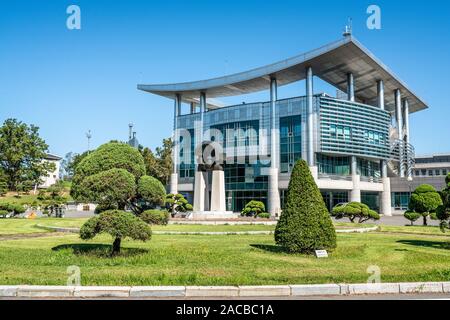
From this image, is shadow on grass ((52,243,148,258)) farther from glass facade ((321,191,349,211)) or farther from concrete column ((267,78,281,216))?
glass facade ((321,191,349,211))

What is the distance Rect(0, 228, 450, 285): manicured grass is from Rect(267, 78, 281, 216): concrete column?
4085 centimetres

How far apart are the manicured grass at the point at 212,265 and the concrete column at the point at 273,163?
4085 centimetres

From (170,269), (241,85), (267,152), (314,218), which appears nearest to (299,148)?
(267,152)

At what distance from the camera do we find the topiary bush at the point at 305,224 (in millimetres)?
12273

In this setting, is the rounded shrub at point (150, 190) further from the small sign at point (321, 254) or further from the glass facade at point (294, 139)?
the glass facade at point (294, 139)

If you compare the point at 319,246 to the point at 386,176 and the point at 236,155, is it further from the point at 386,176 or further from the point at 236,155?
the point at 386,176

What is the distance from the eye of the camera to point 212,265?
10.6m

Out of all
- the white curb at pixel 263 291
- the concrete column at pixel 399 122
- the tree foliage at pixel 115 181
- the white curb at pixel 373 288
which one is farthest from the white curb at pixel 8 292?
the concrete column at pixel 399 122

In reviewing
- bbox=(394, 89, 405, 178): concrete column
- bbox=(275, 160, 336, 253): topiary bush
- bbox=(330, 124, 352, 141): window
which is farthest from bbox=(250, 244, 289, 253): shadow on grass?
→ bbox=(394, 89, 405, 178): concrete column

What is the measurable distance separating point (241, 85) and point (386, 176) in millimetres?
26815

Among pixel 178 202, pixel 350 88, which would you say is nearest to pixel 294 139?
pixel 350 88

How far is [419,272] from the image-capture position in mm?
9609

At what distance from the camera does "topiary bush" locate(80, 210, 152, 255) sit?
1122 centimetres

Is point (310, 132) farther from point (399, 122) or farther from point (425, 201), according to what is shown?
point (425, 201)
